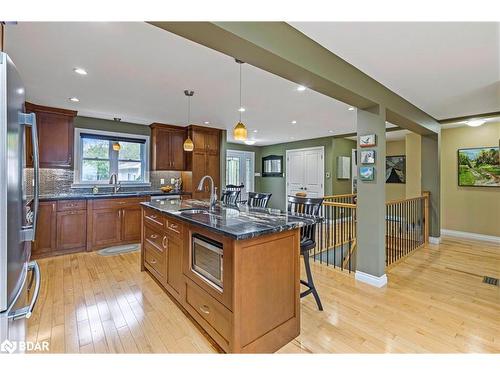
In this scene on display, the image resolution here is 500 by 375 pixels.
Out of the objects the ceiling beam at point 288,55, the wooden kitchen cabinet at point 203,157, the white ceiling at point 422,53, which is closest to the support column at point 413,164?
the white ceiling at point 422,53

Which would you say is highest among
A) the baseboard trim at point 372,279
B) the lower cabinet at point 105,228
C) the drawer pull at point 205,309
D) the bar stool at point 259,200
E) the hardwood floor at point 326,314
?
the bar stool at point 259,200

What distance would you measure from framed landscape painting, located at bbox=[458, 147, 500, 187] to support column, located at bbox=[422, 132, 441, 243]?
977 millimetres

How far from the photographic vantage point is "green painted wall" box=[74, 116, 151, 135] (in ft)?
15.1

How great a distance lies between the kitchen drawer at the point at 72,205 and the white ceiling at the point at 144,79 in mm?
1569

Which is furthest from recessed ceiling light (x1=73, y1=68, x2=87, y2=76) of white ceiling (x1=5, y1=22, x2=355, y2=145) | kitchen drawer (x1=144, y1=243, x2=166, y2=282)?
kitchen drawer (x1=144, y1=243, x2=166, y2=282)

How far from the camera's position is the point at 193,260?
6.75 ft

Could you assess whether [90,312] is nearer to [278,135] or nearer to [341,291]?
[341,291]

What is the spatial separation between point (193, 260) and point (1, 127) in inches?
59.1

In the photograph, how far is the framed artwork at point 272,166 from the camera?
8.23 m

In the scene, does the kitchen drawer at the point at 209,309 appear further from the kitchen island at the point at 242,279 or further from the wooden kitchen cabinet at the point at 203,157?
the wooden kitchen cabinet at the point at 203,157

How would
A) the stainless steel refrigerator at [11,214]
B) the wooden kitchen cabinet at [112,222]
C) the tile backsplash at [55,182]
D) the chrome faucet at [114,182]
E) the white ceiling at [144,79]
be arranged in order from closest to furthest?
1. the stainless steel refrigerator at [11,214]
2. the white ceiling at [144,79]
3. the wooden kitchen cabinet at [112,222]
4. the tile backsplash at [55,182]
5. the chrome faucet at [114,182]
